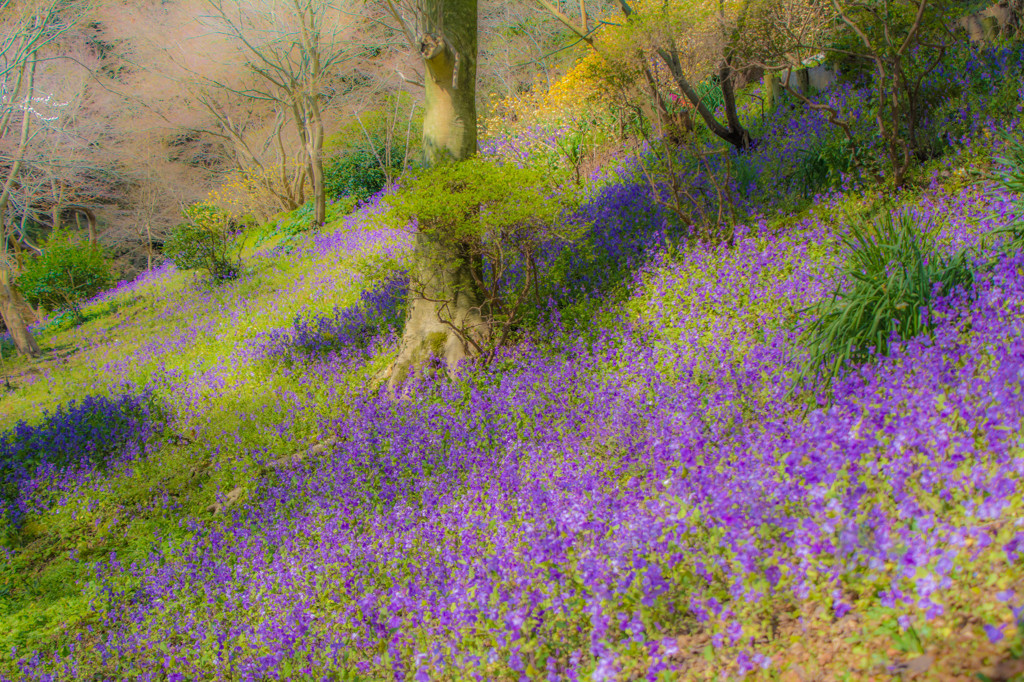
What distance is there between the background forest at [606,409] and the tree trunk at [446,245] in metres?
0.04

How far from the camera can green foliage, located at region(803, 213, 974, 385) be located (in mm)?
4152

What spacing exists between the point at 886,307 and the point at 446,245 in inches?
165

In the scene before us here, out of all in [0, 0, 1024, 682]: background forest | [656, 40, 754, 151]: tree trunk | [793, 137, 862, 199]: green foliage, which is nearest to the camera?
[0, 0, 1024, 682]: background forest

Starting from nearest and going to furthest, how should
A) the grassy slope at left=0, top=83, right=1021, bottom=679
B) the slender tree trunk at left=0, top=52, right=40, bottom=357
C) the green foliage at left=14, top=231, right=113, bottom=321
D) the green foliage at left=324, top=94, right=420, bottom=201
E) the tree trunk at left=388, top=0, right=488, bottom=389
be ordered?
the grassy slope at left=0, top=83, right=1021, bottom=679
the tree trunk at left=388, top=0, right=488, bottom=389
the slender tree trunk at left=0, top=52, right=40, bottom=357
the green foliage at left=14, top=231, right=113, bottom=321
the green foliage at left=324, top=94, right=420, bottom=201

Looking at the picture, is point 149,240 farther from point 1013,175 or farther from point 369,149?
point 1013,175

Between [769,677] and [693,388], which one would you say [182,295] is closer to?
[693,388]

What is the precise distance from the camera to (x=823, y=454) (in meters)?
2.85

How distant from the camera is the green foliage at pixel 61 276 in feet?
61.9

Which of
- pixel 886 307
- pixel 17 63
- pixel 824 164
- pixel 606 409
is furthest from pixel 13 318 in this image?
pixel 886 307

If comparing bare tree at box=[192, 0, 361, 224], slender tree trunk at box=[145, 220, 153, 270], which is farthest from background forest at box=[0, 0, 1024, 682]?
slender tree trunk at box=[145, 220, 153, 270]

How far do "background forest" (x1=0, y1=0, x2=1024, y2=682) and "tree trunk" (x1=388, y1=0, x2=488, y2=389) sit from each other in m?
0.04

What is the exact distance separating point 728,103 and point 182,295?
12487mm

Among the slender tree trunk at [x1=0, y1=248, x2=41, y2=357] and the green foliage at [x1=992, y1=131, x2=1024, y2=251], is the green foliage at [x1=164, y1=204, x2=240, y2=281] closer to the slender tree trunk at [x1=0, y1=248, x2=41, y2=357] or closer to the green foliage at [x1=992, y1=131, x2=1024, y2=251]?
the slender tree trunk at [x1=0, y1=248, x2=41, y2=357]

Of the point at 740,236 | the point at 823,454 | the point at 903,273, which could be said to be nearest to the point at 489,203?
the point at 740,236
